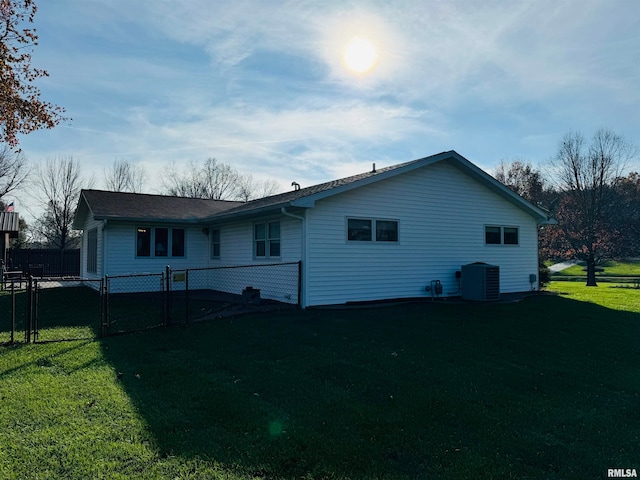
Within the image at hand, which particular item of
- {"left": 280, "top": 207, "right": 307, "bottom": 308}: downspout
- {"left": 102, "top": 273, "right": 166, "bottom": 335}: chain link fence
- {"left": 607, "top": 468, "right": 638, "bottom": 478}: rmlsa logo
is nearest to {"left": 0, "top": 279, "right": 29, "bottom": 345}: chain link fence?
{"left": 102, "top": 273, "right": 166, "bottom": 335}: chain link fence

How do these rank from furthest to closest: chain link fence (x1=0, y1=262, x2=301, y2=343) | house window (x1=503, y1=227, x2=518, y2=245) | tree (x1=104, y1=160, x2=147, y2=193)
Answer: tree (x1=104, y1=160, x2=147, y2=193)
house window (x1=503, y1=227, x2=518, y2=245)
chain link fence (x1=0, y1=262, x2=301, y2=343)

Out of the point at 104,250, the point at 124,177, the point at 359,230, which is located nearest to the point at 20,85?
the point at 104,250

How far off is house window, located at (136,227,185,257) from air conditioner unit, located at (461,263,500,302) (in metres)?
10.1

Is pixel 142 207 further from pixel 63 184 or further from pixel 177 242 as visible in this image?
pixel 63 184

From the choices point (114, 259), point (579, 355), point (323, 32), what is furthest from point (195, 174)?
point (579, 355)

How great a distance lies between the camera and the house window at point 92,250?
53.2 feet

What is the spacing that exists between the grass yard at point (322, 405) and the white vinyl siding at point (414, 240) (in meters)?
3.39

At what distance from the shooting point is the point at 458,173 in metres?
13.7

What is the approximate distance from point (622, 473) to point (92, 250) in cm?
1787

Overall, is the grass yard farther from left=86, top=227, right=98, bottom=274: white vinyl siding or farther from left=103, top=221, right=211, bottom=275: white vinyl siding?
left=86, top=227, right=98, bottom=274: white vinyl siding

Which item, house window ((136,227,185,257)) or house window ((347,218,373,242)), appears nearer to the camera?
house window ((347,218,373,242))

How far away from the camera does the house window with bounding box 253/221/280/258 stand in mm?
12344

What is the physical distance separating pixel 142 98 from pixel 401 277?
928 cm

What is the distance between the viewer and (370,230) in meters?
12.0
